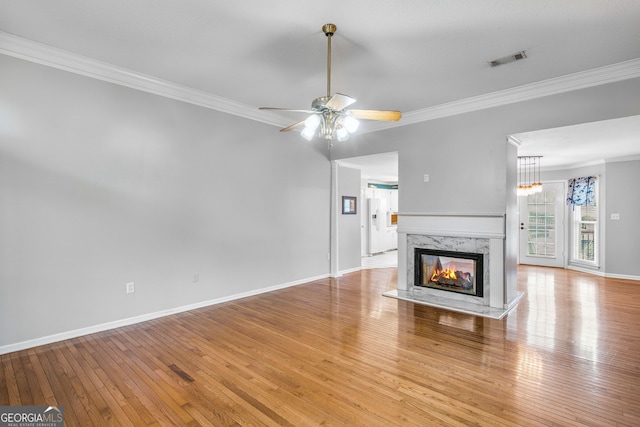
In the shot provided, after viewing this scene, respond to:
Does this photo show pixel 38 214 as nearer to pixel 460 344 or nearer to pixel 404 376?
pixel 404 376

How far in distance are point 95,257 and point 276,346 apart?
7.24 feet

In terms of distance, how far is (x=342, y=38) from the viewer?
2812 mm

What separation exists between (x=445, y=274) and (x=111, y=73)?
16.6 ft

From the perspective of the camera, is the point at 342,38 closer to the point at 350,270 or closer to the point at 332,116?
the point at 332,116

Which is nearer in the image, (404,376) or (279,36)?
(404,376)

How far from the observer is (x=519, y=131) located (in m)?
3.97

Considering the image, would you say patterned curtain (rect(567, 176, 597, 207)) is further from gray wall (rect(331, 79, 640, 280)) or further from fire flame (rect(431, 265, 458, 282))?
fire flame (rect(431, 265, 458, 282))

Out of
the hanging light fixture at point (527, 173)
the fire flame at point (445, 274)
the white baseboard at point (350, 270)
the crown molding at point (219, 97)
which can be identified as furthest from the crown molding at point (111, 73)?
the hanging light fixture at point (527, 173)

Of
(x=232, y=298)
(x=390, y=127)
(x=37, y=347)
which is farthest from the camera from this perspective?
(x=390, y=127)

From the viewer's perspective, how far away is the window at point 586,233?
21.9 ft

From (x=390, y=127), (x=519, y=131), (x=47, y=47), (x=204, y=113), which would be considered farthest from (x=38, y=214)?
(x=519, y=131)

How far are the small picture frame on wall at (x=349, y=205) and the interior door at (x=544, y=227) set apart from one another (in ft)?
15.3

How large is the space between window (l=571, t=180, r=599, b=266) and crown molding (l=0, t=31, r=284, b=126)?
746cm
